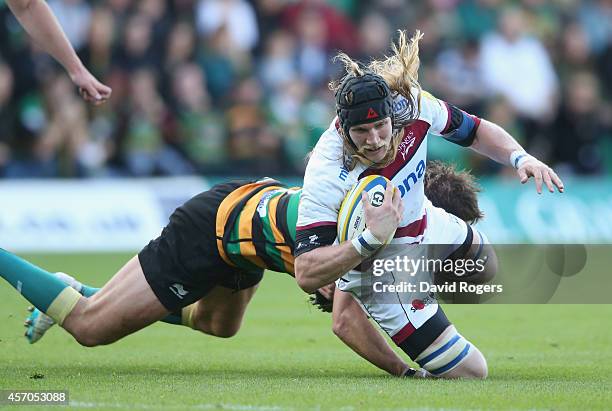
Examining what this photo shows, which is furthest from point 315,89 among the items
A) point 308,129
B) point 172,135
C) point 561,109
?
point 561,109

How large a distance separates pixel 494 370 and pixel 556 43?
1226 centimetres

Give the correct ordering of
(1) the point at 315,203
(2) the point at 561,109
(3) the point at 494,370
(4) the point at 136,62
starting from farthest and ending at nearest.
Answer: (2) the point at 561,109 → (4) the point at 136,62 → (3) the point at 494,370 → (1) the point at 315,203

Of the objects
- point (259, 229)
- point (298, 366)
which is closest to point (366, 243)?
point (259, 229)

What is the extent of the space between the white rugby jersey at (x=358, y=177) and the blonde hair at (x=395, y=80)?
5 cm

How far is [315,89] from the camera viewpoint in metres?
17.6

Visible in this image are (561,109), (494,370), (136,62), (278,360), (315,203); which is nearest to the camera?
(315,203)

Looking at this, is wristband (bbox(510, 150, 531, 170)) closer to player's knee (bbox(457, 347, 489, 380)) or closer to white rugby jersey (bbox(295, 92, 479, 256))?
white rugby jersey (bbox(295, 92, 479, 256))

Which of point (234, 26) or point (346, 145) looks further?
point (234, 26)

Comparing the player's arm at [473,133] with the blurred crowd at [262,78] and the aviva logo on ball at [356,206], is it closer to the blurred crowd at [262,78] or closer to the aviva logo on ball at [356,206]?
the aviva logo on ball at [356,206]

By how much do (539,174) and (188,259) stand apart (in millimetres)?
2333

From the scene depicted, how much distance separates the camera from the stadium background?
1593cm

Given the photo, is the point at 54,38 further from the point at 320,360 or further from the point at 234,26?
the point at 234,26

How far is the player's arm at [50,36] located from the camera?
7.82 m

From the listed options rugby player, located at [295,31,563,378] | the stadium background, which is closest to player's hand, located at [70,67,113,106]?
rugby player, located at [295,31,563,378]
